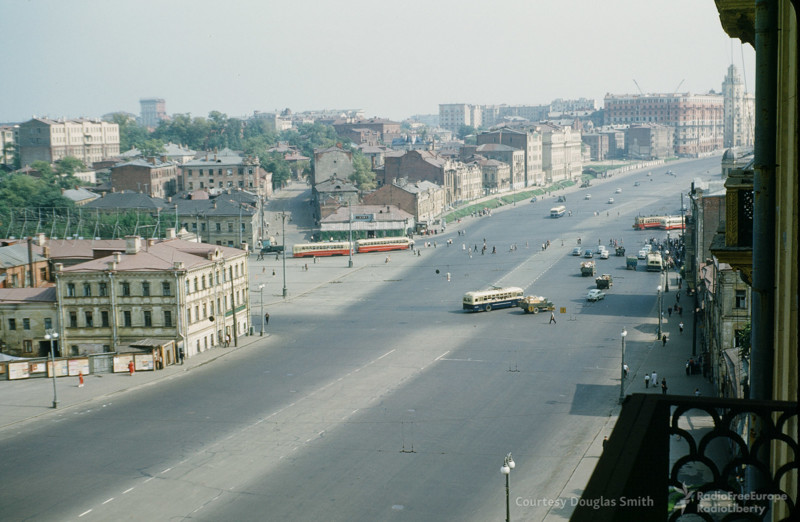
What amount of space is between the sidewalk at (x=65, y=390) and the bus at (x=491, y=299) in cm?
1972

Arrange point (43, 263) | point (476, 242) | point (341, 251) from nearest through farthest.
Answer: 1. point (43, 263)
2. point (341, 251)
3. point (476, 242)

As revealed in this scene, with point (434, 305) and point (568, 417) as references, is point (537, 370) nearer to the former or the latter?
point (568, 417)

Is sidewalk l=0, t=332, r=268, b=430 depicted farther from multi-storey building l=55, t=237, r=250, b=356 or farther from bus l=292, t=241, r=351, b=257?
bus l=292, t=241, r=351, b=257

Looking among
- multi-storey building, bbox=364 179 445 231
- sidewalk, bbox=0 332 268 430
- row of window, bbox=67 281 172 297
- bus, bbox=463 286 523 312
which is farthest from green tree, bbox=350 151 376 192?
sidewalk, bbox=0 332 268 430

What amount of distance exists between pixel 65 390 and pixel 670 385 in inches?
1148

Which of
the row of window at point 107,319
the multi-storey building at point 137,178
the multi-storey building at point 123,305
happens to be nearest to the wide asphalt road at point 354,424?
the multi-storey building at point 123,305

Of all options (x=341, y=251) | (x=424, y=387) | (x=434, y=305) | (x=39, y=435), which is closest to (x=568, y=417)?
(x=424, y=387)

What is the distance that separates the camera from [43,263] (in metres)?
70.2

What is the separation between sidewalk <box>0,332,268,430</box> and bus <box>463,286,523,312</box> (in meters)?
19.7

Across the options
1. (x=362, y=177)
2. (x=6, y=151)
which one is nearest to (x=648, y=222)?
(x=362, y=177)

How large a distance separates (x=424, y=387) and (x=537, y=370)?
260 inches

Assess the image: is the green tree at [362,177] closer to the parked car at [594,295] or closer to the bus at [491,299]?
the parked car at [594,295]

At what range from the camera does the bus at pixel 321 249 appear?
328 ft

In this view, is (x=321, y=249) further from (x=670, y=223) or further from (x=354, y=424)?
(x=354, y=424)
